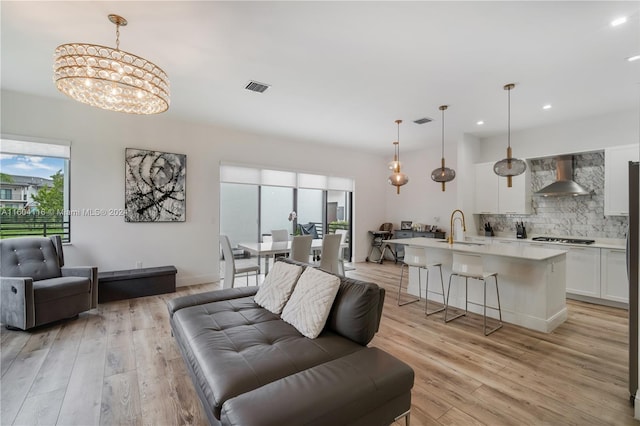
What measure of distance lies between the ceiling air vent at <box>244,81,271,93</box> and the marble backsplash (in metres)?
4.99

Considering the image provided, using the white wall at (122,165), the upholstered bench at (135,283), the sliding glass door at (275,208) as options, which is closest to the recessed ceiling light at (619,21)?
the white wall at (122,165)

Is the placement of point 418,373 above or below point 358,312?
below

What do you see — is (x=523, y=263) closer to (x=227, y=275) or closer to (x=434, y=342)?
(x=434, y=342)

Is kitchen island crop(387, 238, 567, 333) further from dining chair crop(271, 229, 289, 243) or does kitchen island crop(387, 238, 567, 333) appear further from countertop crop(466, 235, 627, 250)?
dining chair crop(271, 229, 289, 243)

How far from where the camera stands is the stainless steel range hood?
452 cm

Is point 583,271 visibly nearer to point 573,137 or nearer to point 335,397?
point 573,137

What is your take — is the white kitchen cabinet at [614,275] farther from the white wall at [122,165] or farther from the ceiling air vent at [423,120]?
the white wall at [122,165]

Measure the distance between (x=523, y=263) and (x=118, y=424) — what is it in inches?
155

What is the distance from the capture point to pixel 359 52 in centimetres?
283

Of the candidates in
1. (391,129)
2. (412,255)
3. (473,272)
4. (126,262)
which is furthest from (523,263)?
(126,262)

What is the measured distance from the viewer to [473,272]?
3.27m

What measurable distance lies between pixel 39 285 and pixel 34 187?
174 centimetres

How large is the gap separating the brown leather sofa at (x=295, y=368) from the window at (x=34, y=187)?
3242 millimetres

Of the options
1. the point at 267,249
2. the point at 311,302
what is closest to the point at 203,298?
the point at 311,302
